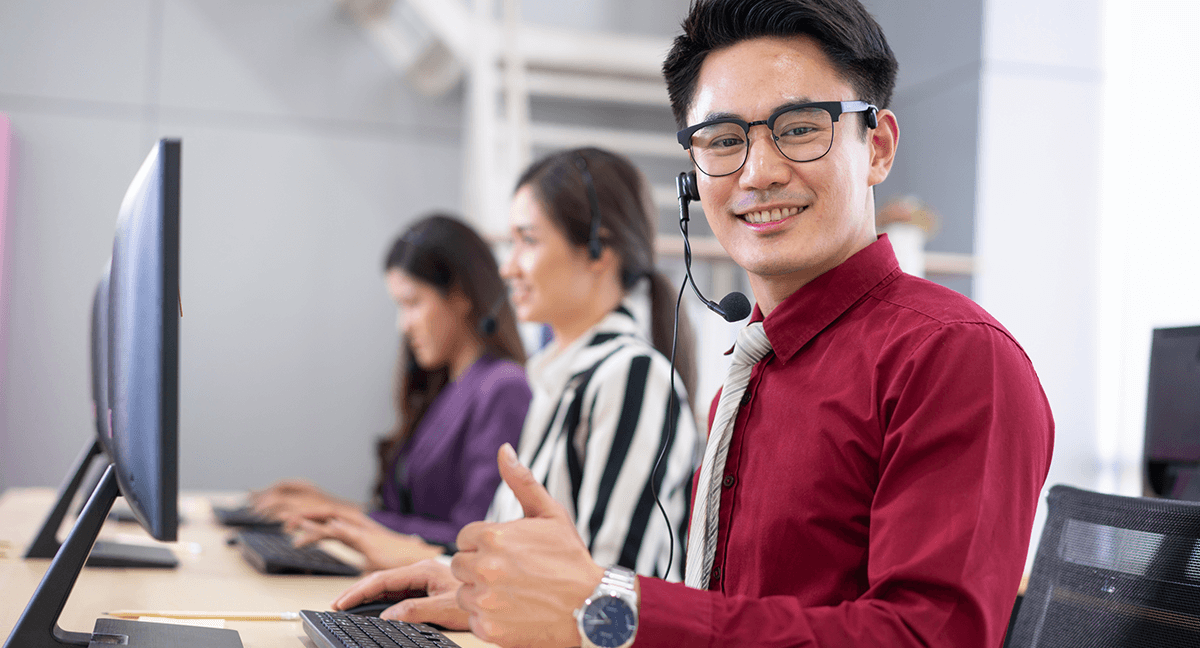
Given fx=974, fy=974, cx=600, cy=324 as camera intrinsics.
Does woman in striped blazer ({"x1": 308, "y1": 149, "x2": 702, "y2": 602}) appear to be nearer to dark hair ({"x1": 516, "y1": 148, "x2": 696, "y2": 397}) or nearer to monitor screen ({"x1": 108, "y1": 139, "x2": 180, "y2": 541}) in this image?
dark hair ({"x1": 516, "y1": 148, "x2": 696, "y2": 397})

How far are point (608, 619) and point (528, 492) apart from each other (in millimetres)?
131

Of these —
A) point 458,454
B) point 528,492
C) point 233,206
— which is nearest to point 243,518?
point 458,454

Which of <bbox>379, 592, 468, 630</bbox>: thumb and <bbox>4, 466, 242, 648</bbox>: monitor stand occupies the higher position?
<bbox>4, 466, 242, 648</bbox>: monitor stand

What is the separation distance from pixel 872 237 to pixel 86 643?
0.93m

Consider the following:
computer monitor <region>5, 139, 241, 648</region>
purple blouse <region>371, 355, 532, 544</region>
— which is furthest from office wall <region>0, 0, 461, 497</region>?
computer monitor <region>5, 139, 241, 648</region>

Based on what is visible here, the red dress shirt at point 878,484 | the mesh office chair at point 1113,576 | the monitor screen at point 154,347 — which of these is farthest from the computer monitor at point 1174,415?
the monitor screen at point 154,347

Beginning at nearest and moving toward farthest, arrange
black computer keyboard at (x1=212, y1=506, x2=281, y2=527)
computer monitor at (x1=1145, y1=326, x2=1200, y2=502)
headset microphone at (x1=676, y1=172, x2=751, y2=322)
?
1. headset microphone at (x1=676, y1=172, x2=751, y2=322)
2. computer monitor at (x1=1145, y1=326, x2=1200, y2=502)
3. black computer keyboard at (x1=212, y1=506, x2=281, y2=527)

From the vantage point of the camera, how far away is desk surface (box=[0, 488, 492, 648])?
Answer: 1.19 m

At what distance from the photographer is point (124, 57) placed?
3922 millimetres

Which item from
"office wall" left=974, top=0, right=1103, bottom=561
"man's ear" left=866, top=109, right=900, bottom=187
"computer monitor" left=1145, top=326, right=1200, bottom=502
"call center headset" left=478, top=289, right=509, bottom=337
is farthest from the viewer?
"office wall" left=974, top=0, right=1103, bottom=561

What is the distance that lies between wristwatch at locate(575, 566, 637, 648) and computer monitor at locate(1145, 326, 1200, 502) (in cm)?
124

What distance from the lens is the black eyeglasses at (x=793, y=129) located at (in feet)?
3.26

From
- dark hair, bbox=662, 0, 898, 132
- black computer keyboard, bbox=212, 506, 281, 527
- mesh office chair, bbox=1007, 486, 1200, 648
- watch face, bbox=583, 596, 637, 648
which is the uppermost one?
dark hair, bbox=662, 0, 898, 132

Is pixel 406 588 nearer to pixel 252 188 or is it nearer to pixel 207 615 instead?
pixel 207 615
